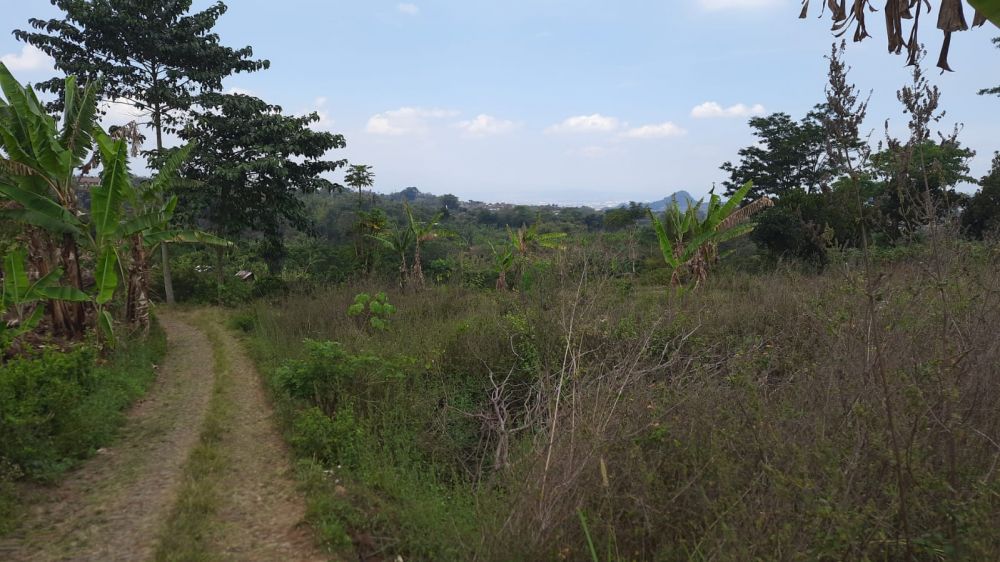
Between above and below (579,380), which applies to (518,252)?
above

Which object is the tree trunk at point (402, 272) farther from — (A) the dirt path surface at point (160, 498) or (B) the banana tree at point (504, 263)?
(A) the dirt path surface at point (160, 498)

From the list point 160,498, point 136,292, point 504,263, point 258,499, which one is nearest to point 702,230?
point 504,263

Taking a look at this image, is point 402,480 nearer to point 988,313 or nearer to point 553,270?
point 988,313

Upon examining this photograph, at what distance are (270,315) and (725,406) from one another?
9464 millimetres

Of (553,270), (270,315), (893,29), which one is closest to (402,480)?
(893,29)

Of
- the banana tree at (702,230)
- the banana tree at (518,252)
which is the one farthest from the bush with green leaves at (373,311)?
the banana tree at (702,230)

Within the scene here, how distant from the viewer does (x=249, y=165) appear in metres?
14.5

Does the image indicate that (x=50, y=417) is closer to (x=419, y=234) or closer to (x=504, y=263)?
(x=419, y=234)

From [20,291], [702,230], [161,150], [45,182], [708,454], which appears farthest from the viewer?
[161,150]

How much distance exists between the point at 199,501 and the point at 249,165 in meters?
12.6

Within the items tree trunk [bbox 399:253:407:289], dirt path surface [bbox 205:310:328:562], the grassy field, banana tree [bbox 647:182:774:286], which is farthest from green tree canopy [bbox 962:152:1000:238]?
dirt path surface [bbox 205:310:328:562]

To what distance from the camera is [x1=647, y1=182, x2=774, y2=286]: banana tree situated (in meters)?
10.8

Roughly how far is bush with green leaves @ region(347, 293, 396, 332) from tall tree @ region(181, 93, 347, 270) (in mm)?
7240

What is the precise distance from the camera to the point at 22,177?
22.7 ft
